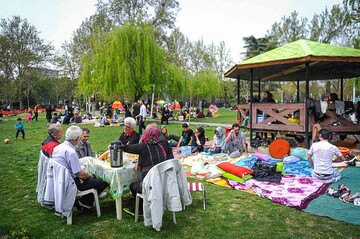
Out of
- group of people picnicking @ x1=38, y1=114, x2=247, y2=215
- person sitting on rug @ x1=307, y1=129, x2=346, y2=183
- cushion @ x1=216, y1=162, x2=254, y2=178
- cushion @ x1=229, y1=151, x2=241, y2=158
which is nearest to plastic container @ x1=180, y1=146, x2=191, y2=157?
cushion @ x1=229, y1=151, x2=241, y2=158

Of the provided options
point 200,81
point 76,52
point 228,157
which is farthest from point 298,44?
point 76,52

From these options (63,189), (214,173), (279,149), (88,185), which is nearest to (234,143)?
(279,149)

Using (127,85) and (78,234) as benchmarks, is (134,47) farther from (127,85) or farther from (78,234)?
(78,234)

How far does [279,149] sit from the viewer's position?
8539mm

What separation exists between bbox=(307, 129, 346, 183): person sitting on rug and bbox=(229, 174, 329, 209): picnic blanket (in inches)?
8.4

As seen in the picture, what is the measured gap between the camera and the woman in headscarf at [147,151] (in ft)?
13.7

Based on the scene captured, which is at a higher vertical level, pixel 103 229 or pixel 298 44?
pixel 298 44

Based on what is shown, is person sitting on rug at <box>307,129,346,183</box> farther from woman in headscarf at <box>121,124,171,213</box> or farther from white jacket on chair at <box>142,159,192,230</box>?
woman in headscarf at <box>121,124,171,213</box>

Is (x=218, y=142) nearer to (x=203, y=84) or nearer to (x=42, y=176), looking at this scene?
(x=42, y=176)

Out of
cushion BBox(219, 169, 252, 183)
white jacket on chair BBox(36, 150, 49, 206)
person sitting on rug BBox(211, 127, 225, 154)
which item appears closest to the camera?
white jacket on chair BBox(36, 150, 49, 206)

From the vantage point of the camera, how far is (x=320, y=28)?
1342 inches

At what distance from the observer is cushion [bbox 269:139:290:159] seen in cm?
848

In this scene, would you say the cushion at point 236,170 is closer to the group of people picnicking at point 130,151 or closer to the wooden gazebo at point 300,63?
the group of people picnicking at point 130,151

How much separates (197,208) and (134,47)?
59.7 feet
